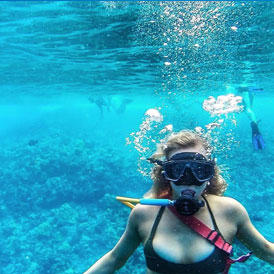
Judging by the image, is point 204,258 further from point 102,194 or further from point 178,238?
point 102,194

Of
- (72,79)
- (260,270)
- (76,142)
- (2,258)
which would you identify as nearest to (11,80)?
(72,79)

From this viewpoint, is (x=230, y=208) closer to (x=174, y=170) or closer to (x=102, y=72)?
(x=174, y=170)

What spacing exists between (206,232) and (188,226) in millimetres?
175

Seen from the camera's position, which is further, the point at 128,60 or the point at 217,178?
the point at 128,60

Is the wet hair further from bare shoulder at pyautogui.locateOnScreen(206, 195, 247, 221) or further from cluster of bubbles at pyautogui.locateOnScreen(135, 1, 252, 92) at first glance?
cluster of bubbles at pyautogui.locateOnScreen(135, 1, 252, 92)

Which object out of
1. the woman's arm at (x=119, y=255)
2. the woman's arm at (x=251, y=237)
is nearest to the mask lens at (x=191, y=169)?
the woman's arm at (x=251, y=237)

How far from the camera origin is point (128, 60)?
55.9 feet

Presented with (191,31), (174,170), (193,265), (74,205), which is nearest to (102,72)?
(191,31)

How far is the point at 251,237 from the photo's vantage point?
2455mm

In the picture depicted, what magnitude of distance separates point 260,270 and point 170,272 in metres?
7.88

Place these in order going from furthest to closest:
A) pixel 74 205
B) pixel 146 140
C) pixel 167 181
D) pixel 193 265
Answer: pixel 146 140 → pixel 74 205 → pixel 167 181 → pixel 193 265

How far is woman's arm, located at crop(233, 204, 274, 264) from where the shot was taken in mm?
2410

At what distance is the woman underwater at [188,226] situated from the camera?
7.20ft

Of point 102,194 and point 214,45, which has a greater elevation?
point 214,45
